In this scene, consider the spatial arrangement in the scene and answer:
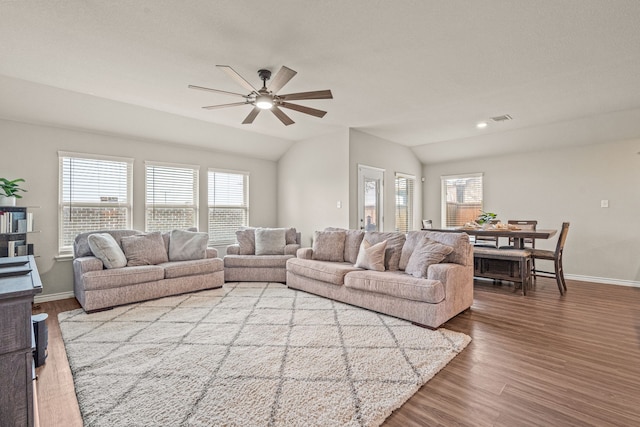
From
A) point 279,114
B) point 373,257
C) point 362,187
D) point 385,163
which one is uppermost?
point 279,114

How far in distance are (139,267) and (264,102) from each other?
274 centimetres

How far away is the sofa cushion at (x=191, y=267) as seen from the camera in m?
4.27

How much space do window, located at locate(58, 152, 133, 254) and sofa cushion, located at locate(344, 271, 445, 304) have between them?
3.91 m

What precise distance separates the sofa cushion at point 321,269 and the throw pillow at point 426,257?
2.44 feet


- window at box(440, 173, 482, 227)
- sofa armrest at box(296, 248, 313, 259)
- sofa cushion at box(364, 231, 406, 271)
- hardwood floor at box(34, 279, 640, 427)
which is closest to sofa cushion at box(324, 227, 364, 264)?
sofa cushion at box(364, 231, 406, 271)

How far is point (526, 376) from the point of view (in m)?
2.24

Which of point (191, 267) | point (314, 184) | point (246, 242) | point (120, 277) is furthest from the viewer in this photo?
point (314, 184)

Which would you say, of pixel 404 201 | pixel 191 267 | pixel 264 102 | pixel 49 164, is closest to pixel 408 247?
pixel 264 102

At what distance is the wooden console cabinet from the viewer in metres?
1.22

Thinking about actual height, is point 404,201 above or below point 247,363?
above

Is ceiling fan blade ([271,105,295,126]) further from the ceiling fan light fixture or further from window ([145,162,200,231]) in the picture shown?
window ([145,162,200,231])

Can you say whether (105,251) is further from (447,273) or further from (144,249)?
(447,273)

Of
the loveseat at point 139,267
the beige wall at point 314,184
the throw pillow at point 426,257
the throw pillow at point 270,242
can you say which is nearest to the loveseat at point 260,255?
the throw pillow at point 270,242

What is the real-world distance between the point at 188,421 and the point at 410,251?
9.61 ft
